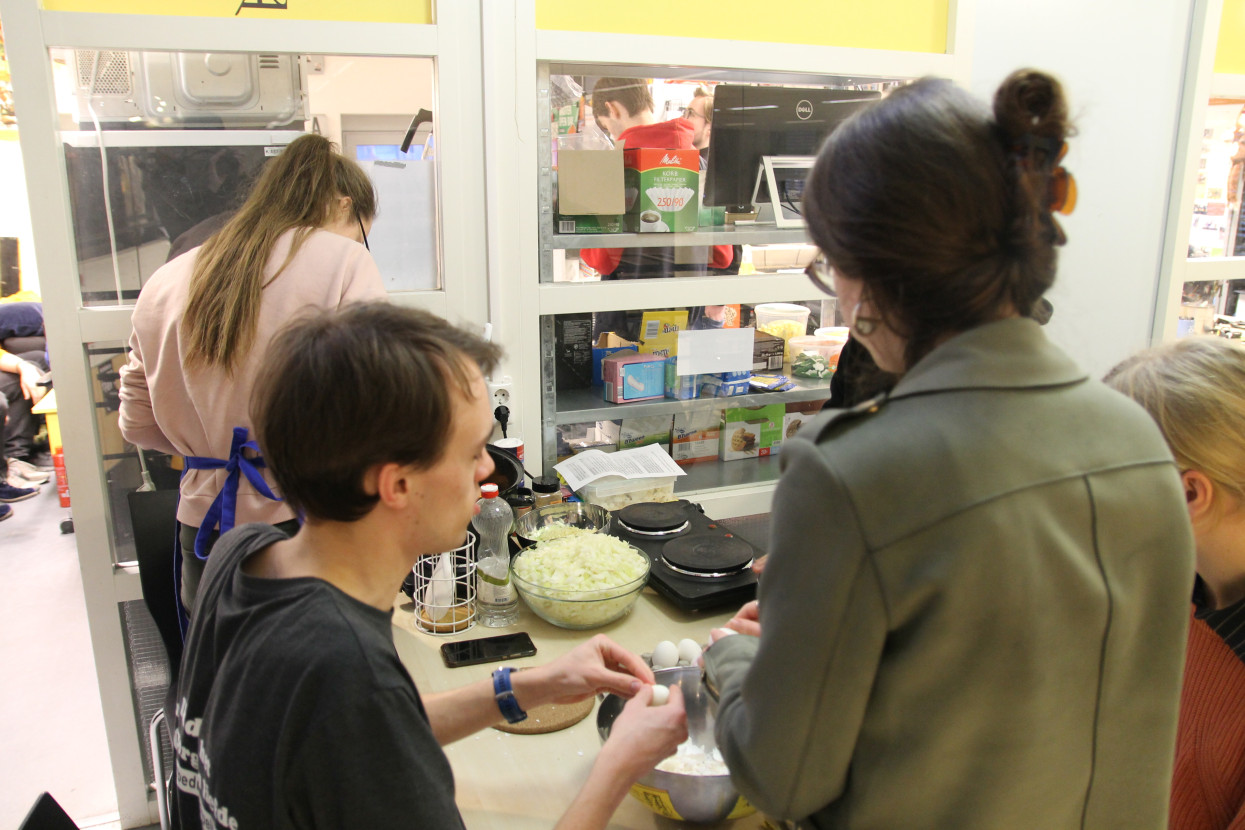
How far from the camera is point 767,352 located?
2.77 metres

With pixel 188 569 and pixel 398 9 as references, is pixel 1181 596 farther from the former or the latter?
pixel 398 9

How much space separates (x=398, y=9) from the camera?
2098mm

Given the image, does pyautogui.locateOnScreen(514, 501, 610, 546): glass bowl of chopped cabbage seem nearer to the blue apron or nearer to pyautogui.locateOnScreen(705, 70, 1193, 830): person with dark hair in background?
the blue apron

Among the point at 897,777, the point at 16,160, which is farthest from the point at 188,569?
the point at 16,160

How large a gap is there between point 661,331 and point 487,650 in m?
1.27

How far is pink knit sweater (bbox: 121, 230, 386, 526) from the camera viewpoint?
1.73m

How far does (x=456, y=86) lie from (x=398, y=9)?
0.70 feet

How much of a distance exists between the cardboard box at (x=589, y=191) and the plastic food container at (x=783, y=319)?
63cm

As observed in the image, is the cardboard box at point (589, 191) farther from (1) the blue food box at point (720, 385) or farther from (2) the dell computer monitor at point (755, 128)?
(1) the blue food box at point (720, 385)

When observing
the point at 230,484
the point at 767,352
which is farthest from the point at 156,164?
the point at 767,352

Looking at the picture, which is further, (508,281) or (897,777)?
(508,281)

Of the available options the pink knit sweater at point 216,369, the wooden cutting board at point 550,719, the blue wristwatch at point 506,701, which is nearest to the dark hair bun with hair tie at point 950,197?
the blue wristwatch at point 506,701

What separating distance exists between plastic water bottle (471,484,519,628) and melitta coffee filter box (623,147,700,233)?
40.2 inches

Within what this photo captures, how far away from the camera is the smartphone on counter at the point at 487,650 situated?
152cm
